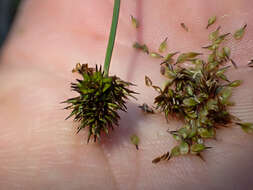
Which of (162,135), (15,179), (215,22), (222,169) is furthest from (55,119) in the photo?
(215,22)

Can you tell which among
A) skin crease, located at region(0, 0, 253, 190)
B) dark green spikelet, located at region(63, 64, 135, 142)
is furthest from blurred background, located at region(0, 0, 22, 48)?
dark green spikelet, located at region(63, 64, 135, 142)

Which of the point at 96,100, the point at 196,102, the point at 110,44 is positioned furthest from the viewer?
the point at 196,102

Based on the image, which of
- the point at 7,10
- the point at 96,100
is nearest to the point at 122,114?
the point at 96,100

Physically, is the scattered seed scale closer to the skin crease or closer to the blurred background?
the skin crease

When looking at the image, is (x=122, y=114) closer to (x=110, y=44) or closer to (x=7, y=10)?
(x=110, y=44)

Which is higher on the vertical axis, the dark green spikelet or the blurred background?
the blurred background

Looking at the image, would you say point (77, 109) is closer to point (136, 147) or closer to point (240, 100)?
point (136, 147)
